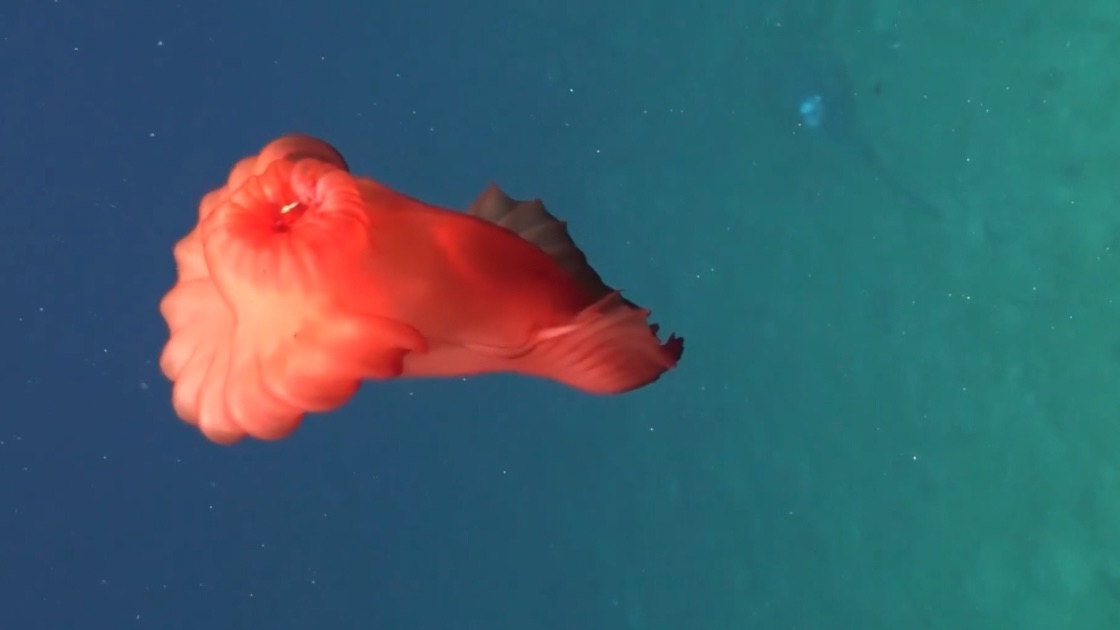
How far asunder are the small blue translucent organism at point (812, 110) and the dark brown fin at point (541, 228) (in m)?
2.23

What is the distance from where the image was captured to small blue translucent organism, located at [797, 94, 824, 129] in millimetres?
3984

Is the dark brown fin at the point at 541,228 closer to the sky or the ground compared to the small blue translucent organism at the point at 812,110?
closer to the sky

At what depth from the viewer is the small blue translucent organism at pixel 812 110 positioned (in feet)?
13.1

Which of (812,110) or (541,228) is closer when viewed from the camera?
(541,228)

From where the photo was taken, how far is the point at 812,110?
157 inches

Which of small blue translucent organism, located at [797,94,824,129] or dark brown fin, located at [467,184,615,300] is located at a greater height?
dark brown fin, located at [467,184,615,300]

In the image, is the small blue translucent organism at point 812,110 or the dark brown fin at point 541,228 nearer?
the dark brown fin at point 541,228

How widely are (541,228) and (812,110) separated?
2.30m

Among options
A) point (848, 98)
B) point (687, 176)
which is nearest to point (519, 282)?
point (687, 176)

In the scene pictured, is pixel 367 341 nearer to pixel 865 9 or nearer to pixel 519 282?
pixel 519 282

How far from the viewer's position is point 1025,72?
3.81m

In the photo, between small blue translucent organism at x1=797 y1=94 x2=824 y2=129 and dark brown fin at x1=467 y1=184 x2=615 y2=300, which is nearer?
dark brown fin at x1=467 y1=184 x2=615 y2=300

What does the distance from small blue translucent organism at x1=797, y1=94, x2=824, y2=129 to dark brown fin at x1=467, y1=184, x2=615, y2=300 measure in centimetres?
223

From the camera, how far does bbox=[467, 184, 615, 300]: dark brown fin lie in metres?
1.90
